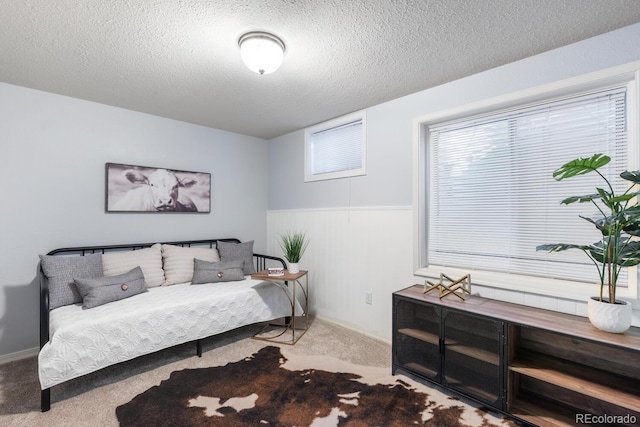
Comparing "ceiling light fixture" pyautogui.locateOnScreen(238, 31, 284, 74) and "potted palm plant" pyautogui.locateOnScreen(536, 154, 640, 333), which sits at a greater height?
"ceiling light fixture" pyautogui.locateOnScreen(238, 31, 284, 74)

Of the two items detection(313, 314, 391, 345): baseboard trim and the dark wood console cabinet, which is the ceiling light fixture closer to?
the dark wood console cabinet

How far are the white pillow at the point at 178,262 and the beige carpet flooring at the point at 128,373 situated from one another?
678 millimetres

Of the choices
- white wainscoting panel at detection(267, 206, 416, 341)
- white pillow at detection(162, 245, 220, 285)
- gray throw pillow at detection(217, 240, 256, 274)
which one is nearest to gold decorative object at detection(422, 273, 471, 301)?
white wainscoting panel at detection(267, 206, 416, 341)

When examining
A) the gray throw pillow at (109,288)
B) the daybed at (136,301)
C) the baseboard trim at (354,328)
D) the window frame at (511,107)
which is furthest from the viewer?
the baseboard trim at (354,328)

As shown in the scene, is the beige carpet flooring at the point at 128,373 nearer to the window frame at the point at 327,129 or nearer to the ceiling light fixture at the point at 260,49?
the window frame at the point at 327,129

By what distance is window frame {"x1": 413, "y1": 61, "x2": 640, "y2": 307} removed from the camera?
69.6 inches

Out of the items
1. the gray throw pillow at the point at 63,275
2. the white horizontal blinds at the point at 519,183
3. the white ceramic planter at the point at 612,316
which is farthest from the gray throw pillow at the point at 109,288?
the white ceramic planter at the point at 612,316

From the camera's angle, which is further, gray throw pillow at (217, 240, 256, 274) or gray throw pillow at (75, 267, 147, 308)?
gray throw pillow at (217, 240, 256, 274)

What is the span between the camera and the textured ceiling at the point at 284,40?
1642 mm

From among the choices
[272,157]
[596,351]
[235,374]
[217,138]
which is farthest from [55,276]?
[596,351]

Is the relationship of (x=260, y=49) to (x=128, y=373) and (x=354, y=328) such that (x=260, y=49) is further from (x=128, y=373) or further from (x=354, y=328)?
(x=354, y=328)

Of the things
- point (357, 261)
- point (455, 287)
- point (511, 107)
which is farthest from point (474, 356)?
point (511, 107)

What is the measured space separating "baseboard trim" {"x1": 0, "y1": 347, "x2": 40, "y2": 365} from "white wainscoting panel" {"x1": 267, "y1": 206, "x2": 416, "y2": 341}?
107 inches

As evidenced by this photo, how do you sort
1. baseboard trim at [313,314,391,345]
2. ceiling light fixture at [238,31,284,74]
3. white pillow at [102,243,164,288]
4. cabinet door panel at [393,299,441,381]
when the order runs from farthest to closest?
baseboard trim at [313,314,391,345], white pillow at [102,243,164,288], cabinet door panel at [393,299,441,381], ceiling light fixture at [238,31,284,74]
